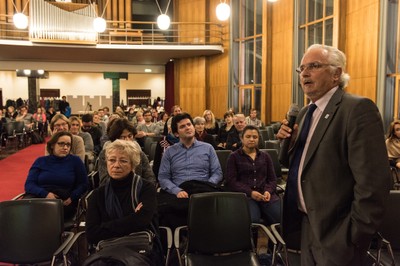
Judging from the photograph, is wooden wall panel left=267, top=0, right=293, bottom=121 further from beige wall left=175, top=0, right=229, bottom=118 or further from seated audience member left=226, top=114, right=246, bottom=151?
seated audience member left=226, top=114, right=246, bottom=151

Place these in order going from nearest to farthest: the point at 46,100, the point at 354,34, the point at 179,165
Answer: the point at 179,165
the point at 354,34
the point at 46,100

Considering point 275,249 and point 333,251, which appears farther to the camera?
point 275,249

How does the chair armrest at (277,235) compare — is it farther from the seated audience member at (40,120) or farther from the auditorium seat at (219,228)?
the seated audience member at (40,120)

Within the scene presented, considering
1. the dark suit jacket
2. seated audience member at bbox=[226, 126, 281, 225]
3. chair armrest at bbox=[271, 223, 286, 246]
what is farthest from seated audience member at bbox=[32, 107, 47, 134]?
the dark suit jacket

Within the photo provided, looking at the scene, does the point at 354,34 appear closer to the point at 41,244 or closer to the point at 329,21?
the point at 329,21

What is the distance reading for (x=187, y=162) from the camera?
11.7ft

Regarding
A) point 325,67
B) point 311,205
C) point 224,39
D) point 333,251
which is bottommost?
point 333,251

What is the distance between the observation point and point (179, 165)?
140 inches

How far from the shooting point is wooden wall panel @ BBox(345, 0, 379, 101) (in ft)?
21.4

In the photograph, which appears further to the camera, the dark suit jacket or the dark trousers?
the dark trousers

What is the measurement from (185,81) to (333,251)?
13312mm

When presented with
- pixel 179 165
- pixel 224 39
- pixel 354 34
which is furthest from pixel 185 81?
pixel 179 165

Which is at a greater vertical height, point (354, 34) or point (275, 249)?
point (354, 34)

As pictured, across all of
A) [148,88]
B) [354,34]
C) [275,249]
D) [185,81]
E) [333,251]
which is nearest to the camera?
[333,251]
